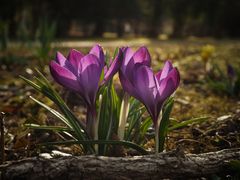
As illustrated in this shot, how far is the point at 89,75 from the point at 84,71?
26 millimetres

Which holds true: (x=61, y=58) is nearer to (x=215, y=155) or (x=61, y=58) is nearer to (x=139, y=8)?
(x=215, y=155)

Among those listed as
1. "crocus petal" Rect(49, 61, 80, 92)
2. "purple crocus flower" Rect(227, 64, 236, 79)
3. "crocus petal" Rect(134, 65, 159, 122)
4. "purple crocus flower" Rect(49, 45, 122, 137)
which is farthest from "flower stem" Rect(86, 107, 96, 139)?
"purple crocus flower" Rect(227, 64, 236, 79)

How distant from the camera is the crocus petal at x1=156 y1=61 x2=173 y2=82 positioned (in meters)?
1.56

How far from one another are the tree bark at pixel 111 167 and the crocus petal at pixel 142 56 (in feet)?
1.28

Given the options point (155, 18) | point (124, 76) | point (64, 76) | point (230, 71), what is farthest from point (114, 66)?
point (155, 18)

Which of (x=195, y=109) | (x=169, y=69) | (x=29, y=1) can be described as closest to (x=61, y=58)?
(x=169, y=69)

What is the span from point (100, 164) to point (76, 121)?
0.36 meters

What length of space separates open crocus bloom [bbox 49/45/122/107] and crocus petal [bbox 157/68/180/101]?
0.20 m

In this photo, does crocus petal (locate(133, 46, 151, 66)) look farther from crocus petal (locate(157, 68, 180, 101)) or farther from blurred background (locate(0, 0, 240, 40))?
blurred background (locate(0, 0, 240, 40))

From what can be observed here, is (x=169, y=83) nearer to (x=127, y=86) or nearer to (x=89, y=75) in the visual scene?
(x=127, y=86)

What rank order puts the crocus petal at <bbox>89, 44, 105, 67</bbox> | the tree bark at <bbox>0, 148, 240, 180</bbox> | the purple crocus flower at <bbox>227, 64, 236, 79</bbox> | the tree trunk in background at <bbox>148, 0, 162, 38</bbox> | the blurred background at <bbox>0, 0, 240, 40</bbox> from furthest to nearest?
the tree trunk in background at <bbox>148, 0, 162, 38</bbox> < the blurred background at <bbox>0, 0, 240, 40</bbox> < the purple crocus flower at <bbox>227, 64, 236, 79</bbox> < the crocus petal at <bbox>89, 44, 105, 67</bbox> < the tree bark at <bbox>0, 148, 240, 180</bbox>

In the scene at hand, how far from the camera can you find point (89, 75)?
155cm

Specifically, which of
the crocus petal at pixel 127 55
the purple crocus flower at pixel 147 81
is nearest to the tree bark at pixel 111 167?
the purple crocus flower at pixel 147 81

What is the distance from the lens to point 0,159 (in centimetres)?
170
